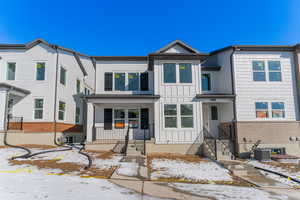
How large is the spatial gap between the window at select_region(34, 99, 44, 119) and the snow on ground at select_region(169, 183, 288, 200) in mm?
11112

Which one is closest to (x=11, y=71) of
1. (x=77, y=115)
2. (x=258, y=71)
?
(x=77, y=115)

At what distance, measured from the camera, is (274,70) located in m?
12.2

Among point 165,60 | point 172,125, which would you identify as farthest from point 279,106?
point 165,60

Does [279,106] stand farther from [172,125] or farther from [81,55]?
[81,55]

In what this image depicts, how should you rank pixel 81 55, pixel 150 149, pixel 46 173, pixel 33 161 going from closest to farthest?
pixel 46 173 → pixel 33 161 → pixel 150 149 → pixel 81 55

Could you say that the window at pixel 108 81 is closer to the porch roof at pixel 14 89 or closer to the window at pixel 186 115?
the porch roof at pixel 14 89

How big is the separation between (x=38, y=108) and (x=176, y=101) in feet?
32.3

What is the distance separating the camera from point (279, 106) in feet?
39.1

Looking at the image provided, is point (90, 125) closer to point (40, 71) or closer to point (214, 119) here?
point (40, 71)

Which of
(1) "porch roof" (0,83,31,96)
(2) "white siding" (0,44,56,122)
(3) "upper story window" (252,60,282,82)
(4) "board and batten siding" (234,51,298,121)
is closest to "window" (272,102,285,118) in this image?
(4) "board and batten siding" (234,51,298,121)

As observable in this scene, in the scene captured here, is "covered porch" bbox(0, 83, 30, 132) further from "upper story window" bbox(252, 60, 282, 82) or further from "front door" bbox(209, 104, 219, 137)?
"upper story window" bbox(252, 60, 282, 82)

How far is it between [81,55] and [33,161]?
12.1m

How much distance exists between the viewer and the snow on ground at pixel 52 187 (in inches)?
176

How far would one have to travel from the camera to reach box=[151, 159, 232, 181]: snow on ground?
21.9 feet
